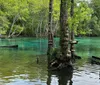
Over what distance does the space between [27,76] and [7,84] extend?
255 centimetres

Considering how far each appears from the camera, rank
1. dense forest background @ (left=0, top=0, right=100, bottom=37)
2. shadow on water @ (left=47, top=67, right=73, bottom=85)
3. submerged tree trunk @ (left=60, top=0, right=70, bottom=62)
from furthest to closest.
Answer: dense forest background @ (left=0, top=0, right=100, bottom=37) < submerged tree trunk @ (left=60, top=0, right=70, bottom=62) < shadow on water @ (left=47, top=67, right=73, bottom=85)

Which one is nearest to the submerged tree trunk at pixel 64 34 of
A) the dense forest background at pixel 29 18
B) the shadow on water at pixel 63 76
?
the shadow on water at pixel 63 76

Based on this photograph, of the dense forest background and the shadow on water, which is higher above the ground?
the dense forest background

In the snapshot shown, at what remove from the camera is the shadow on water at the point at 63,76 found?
52.1 ft

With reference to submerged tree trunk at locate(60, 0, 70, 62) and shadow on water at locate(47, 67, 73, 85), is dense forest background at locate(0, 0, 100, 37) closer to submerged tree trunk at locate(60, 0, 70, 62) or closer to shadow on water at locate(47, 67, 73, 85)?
submerged tree trunk at locate(60, 0, 70, 62)

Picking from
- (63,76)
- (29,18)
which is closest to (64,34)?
(63,76)

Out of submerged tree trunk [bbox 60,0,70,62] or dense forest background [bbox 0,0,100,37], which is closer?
submerged tree trunk [bbox 60,0,70,62]

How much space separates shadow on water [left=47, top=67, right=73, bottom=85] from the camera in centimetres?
1587

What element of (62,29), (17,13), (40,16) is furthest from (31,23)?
(62,29)

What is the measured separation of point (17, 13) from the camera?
76.8 meters

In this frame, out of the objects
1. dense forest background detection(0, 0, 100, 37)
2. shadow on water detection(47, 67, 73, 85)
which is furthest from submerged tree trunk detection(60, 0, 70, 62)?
dense forest background detection(0, 0, 100, 37)

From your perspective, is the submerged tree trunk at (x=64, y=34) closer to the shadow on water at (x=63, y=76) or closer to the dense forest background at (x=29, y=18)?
the shadow on water at (x=63, y=76)

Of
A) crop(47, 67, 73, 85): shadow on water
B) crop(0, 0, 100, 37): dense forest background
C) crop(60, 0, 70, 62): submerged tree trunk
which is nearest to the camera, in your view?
crop(47, 67, 73, 85): shadow on water

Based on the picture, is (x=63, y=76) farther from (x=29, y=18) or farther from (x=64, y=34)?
(x=29, y=18)
